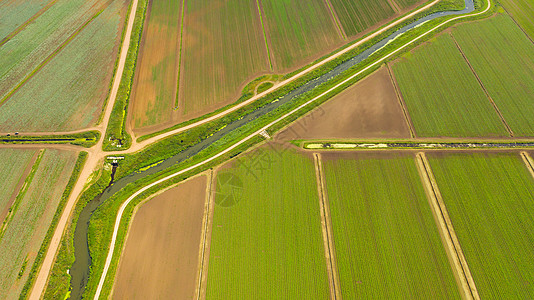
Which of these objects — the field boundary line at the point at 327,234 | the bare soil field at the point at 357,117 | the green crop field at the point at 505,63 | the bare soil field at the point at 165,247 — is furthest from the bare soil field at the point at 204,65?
the green crop field at the point at 505,63

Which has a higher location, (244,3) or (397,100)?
(244,3)

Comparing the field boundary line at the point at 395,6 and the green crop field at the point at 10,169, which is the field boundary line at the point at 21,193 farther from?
the field boundary line at the point at 395,6

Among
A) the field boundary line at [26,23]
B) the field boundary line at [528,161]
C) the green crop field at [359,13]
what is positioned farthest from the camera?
the green crop field at [359,13]

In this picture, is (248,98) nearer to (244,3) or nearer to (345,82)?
(345,82)

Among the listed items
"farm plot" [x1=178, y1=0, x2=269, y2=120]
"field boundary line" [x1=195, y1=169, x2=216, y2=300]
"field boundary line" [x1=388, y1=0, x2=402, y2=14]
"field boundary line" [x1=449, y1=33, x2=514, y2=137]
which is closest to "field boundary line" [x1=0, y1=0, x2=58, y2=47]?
"farm plot" [x1=178, y1=0, x2=269, y2=120]

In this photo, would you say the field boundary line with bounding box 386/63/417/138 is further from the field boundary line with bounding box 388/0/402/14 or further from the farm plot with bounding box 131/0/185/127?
the farm plot with bounding box 131/0/185/127

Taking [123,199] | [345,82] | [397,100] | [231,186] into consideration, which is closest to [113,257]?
[123,199]
